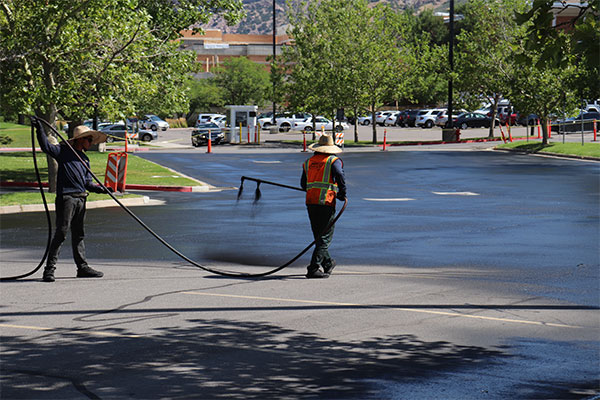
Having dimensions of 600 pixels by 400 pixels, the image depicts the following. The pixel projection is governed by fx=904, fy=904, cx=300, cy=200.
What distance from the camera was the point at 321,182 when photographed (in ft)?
38.9

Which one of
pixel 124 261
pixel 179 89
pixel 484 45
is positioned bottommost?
pixel 124 261

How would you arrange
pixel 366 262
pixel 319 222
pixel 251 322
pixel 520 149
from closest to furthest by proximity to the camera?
pixel 251 322
pixel 319 222
pixel 366 262
pixel 520 149

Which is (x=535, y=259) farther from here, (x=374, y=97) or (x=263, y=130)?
(x=263, y=130)

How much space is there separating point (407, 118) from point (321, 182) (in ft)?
239

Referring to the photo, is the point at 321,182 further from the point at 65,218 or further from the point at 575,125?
the point at 575,125

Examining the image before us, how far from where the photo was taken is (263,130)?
83.2 metres

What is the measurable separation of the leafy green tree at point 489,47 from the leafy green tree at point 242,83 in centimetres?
4621

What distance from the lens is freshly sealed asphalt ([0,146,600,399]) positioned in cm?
682

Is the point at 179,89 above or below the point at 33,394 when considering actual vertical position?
above

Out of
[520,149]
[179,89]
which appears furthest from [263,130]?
[179,89]

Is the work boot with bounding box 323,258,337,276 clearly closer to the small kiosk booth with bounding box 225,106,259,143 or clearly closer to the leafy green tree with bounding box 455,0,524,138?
the leafy green tree with bounding box 455,0,524,138

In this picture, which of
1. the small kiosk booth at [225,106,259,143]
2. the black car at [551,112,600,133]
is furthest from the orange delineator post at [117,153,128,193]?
the black car at [551,112,600,133]

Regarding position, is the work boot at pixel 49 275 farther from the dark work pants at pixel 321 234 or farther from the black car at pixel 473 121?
the black car at pixel 473 121

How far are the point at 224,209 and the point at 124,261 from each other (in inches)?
314
